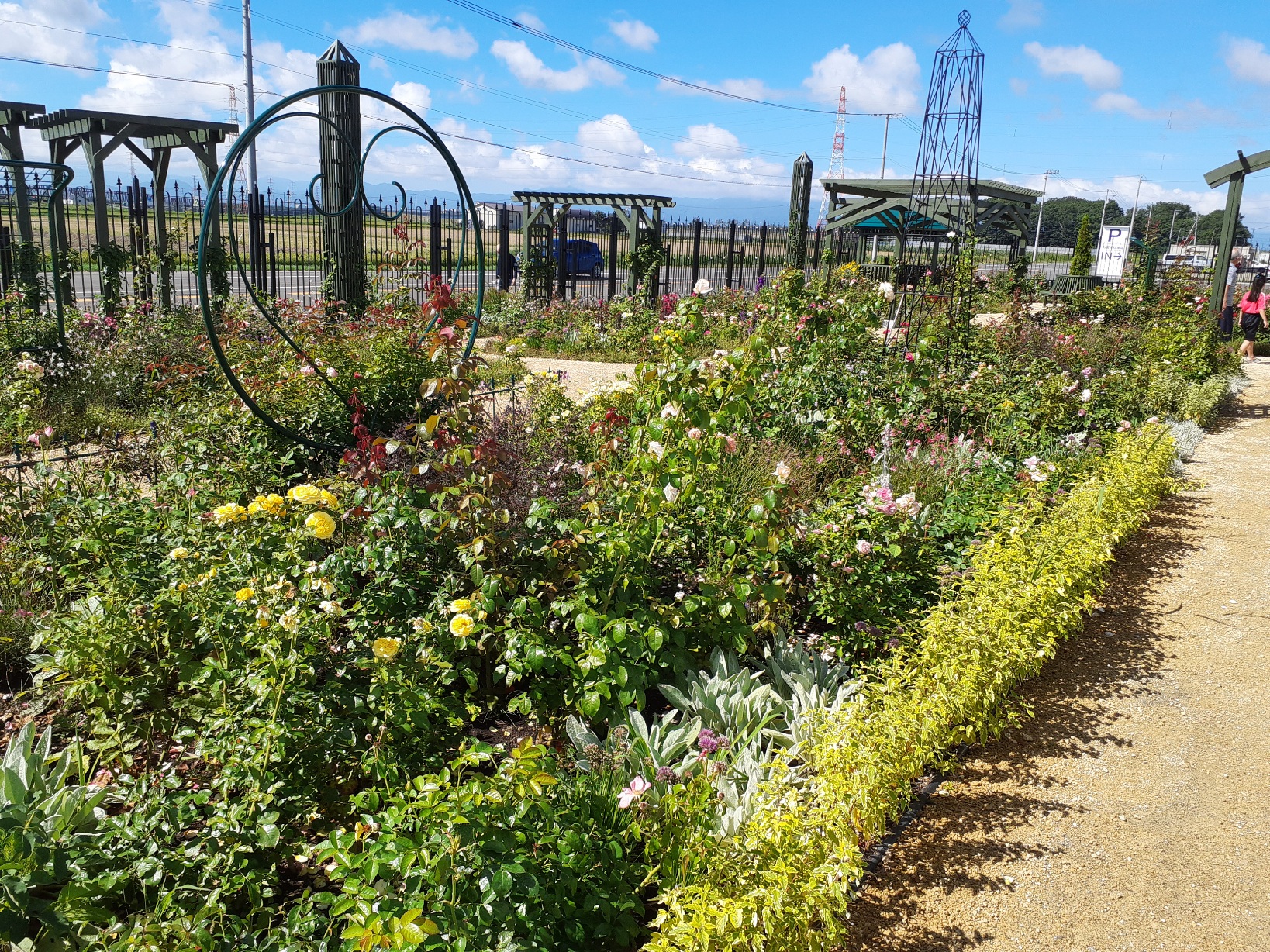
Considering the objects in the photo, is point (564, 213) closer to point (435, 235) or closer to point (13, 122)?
point (435, 235)

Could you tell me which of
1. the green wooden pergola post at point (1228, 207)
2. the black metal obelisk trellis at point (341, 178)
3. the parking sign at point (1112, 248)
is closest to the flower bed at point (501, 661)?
the black metal obelisk trellis at point (341, 178)

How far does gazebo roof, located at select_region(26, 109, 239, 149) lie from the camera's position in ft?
33.1

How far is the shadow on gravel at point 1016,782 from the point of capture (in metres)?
2.19

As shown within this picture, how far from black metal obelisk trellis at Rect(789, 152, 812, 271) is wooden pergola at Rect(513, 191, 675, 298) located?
10.7 ft

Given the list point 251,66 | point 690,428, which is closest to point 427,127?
point 690,428

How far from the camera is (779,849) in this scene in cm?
198

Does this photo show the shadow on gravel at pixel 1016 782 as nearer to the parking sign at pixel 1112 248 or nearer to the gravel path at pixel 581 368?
the gravel path at pixel 581 368

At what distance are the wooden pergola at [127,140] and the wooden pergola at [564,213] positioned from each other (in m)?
5.77

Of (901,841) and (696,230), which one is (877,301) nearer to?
(901,841)

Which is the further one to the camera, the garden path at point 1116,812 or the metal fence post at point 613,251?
the metal fence post at point 613,251

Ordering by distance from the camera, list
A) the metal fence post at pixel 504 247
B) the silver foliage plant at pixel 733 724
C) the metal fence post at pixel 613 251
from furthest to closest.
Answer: the metal fence post at pixel 613 251
the metal fence post at pixel 504 247
the silver foliage plant at pixel 733 724

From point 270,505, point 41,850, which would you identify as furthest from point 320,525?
point 41,850

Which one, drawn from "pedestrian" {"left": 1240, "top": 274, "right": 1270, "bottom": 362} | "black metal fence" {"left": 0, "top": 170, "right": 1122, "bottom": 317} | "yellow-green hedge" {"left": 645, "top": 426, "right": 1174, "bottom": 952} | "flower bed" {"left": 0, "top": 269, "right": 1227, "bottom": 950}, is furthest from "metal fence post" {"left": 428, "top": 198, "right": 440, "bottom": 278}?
"pedestrian" {"left": 1240, "top": 274, "right": 1270, "bottom": 362}

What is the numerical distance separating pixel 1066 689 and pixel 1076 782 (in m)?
0.69
